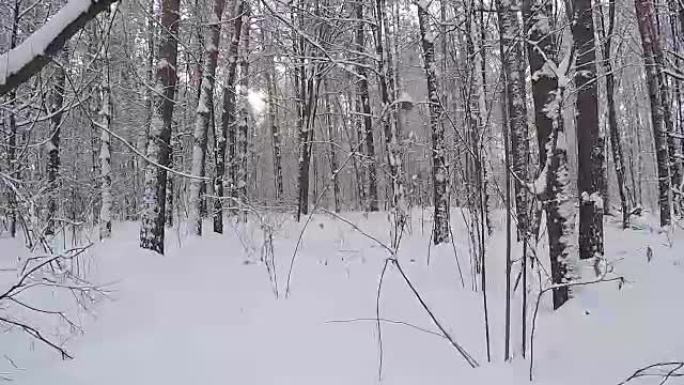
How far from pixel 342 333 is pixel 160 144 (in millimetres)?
4705

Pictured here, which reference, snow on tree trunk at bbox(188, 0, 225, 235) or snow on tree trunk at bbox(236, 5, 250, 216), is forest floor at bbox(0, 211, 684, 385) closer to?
snow on tree trunk at bbox(188, 0, 225, 235)

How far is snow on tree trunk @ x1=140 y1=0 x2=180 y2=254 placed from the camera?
6.58 meters

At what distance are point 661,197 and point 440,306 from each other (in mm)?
7309

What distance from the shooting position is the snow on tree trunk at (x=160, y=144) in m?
6.58

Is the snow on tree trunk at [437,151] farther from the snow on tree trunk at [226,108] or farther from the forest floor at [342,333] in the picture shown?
the forest floor at [342,333]

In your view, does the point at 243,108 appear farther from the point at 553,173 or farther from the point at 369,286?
the point at 553,173

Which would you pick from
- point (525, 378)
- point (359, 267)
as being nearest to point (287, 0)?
point (525, 378)

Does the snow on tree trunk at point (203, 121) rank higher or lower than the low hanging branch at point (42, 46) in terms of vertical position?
higher

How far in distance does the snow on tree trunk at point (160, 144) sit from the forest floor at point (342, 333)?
1668 millimetres

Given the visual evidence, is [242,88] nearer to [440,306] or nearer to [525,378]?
[440,306]

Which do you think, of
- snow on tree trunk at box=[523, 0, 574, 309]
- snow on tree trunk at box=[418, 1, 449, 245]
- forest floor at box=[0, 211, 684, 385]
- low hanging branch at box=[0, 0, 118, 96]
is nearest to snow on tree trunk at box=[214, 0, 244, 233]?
snow on tree trunk at box=[418, 1, 449, 245]

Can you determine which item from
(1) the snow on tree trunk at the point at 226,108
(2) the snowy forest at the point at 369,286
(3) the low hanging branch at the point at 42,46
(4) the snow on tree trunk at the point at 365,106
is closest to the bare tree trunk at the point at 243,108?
(1) the snow on tree trunk at the point at 226,108

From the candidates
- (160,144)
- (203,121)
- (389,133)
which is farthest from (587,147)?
(203,121)

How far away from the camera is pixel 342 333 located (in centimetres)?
313
